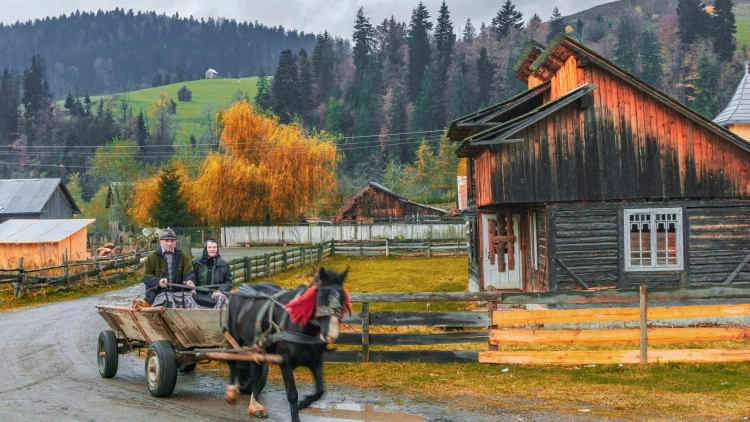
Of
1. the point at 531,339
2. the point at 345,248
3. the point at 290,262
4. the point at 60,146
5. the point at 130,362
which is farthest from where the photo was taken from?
the point at 60,146

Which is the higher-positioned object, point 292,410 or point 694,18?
point 694,18

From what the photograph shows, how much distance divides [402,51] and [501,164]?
121943mm

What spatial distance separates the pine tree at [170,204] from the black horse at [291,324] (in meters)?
50.6

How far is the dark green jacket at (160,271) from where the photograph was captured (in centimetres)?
1035

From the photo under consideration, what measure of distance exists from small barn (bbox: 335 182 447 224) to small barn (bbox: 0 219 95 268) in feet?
104

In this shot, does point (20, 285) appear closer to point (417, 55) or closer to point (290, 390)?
point (290, 390)

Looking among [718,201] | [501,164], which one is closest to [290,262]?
[501,164]

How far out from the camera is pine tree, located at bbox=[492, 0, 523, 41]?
133 metres

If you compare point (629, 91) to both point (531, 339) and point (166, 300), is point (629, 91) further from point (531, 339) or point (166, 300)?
point (166, 300)

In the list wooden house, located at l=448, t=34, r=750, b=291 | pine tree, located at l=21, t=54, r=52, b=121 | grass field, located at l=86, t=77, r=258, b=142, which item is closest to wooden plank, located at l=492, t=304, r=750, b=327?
wooden house, located at l=448, t=34, r=750, b=291

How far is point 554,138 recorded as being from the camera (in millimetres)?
17328

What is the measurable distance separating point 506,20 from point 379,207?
8383cm

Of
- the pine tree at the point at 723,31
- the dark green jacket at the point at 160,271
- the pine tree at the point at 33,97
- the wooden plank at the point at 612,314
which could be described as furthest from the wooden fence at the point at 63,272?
the pine tree at the point at 33,97

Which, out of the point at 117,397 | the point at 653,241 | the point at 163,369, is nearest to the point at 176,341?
the point at 163,369
